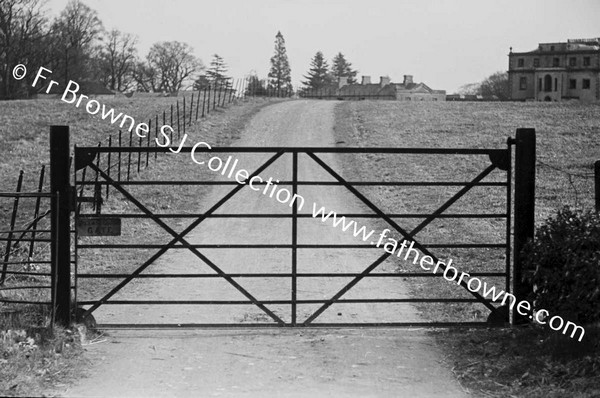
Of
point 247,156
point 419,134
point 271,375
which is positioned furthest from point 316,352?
point 419,134

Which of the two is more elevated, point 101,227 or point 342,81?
point 342,81

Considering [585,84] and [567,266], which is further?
[585,84]

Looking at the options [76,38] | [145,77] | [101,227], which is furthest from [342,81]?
[101,227]

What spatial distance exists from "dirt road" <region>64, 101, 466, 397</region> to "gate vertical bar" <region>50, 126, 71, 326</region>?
0.69 m

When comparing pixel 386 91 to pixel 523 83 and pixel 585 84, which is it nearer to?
pixel 523 83

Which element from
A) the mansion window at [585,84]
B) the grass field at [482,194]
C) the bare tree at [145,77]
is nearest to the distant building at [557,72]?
the mansion window at [585,84]

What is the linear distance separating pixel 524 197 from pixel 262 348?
3.58 metres

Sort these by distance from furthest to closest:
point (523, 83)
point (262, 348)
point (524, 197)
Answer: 1. point (523, 83)
2. point (524, 197)
3. point (262, 348)

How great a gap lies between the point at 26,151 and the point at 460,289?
27872 mm

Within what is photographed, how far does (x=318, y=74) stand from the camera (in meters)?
157

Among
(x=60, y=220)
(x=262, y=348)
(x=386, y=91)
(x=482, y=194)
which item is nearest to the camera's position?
(x=262, y=348)

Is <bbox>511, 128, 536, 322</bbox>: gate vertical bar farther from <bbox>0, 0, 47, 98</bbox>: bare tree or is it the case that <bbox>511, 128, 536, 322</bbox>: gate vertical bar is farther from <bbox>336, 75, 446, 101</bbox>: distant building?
<bbox>336, 75, 446, 101</bbox>: distant building

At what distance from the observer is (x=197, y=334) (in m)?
9.87

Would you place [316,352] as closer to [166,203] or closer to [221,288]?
[221,288]
